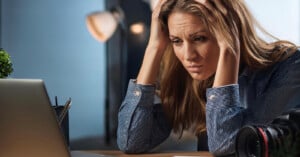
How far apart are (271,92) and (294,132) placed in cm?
35

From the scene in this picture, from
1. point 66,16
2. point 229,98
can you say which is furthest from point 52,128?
point 66,16

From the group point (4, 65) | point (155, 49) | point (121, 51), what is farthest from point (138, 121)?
point (121, 51)

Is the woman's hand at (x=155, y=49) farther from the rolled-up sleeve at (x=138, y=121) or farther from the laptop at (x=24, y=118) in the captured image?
the laptop at (x=24, y=118)

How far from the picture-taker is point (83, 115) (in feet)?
4.42

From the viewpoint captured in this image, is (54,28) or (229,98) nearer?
(229,98)

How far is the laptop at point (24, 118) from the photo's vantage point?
25.0 inches

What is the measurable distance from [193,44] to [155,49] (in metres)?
0.11

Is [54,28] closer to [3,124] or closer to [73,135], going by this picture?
[73,135]

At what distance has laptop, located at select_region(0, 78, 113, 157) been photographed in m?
0.63

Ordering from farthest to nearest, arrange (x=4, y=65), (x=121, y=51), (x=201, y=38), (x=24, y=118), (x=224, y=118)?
(x=121, y=51) < (x=201, y=38) < (x=224, y=118) < (x=4, y=65) < (x=24, y=118)

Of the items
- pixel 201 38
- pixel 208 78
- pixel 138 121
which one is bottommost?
pixel 138 121

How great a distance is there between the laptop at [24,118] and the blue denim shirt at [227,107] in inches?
17.3

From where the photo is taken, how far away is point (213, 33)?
1.06 m

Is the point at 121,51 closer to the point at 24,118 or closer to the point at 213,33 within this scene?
the point at 213,33
